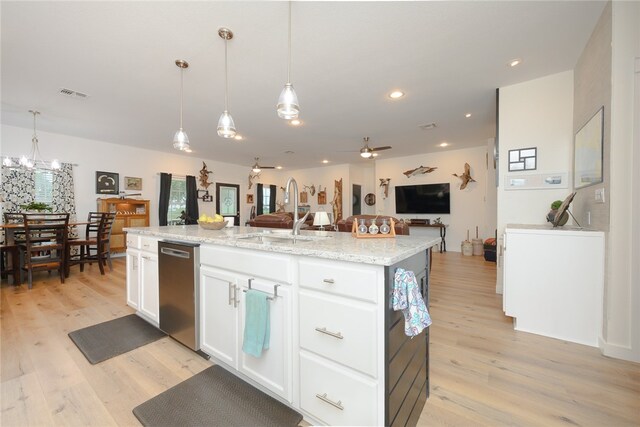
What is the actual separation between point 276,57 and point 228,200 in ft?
21.9

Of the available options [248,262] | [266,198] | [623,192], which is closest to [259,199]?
[266,198]

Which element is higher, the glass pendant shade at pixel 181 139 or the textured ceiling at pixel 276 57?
the textured ceiling at pixel 276 57

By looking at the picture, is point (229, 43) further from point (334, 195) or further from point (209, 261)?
point (334, 195)

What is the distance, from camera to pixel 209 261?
1871 mm

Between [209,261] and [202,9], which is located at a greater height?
[202,9]

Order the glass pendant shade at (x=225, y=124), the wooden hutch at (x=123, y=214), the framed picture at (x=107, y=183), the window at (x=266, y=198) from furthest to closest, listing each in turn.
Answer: the window at (x=266, y=198) < the framed picture at (x=107, y=183) < the wooden hutch at (x=123, y=214) < the glass pendant shade at (x=225, y=124)

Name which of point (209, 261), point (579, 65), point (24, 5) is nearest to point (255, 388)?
point (209, 261)

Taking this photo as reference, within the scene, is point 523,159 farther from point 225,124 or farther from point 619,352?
point 225,124

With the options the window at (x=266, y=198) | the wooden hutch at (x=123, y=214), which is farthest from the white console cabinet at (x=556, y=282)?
the window at (x=266, y=198)

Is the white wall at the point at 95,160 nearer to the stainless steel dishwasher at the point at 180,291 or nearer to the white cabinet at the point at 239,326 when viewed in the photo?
the stainless steel dishwasher at the point at 180,291

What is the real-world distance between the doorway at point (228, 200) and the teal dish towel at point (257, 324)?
23.9 feet

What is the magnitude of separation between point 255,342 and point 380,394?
732 mm

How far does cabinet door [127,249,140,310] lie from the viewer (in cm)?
262

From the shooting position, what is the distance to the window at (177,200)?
7055 mm
